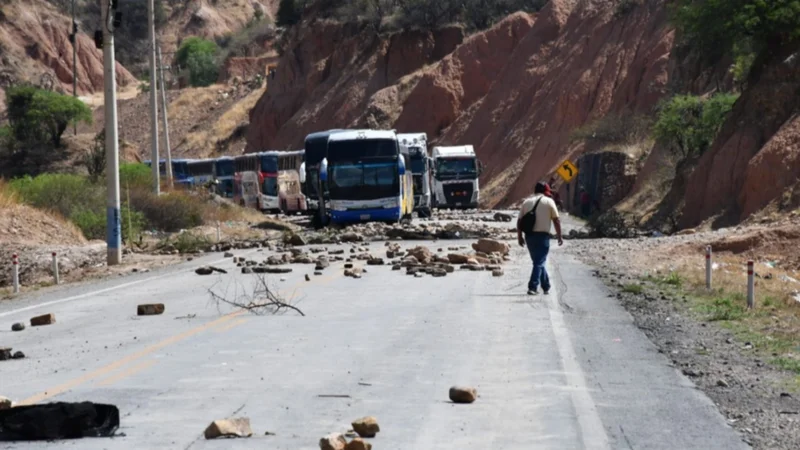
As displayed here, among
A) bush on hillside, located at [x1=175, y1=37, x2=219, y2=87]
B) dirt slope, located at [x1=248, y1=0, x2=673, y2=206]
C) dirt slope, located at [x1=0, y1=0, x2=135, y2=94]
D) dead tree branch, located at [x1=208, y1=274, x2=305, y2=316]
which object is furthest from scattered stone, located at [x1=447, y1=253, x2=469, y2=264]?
bush on hillside, located at [x1=175, y1=37, x2=219, y2=87]

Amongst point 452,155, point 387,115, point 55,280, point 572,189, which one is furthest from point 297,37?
point 55,280

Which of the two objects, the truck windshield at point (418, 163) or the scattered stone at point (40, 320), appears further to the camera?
the truck windshield at point (418, 163)

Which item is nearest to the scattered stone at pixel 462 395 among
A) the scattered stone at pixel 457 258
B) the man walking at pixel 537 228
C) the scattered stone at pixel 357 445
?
the scattered stone at pixel 357 445

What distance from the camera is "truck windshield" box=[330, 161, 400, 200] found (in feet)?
161

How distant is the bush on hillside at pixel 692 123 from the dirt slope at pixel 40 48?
90573 millimetres

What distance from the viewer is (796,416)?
10562 millimetres

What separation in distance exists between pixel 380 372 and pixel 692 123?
42314 millimetres

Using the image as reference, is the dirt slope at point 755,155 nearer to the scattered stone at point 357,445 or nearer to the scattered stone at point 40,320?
the scattered stone at point 40,320

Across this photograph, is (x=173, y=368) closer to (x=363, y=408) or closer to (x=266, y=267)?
(x=363, y=408)

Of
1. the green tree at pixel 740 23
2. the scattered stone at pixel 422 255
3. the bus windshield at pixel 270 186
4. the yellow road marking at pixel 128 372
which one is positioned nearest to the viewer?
the yellow road marking at pixel 128 372

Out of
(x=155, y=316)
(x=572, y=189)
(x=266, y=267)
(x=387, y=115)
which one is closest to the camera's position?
(x=155, y=316)

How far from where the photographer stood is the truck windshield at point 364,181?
161ft

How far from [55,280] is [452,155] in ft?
154

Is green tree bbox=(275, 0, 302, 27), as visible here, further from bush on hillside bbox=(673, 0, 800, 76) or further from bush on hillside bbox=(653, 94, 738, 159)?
bush on hillside bbox=(673, 0, 800, 76)
